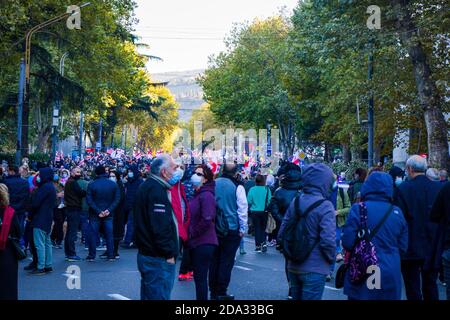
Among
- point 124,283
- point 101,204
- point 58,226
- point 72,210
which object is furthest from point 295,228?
point 58,226

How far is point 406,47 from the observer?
25797 mm

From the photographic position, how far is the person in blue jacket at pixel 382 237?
6.96 meters

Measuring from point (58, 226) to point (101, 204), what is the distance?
11.9 ft

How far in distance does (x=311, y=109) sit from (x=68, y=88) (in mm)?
17979

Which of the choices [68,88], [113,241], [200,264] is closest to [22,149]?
[68,88]

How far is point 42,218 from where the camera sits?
520 inches

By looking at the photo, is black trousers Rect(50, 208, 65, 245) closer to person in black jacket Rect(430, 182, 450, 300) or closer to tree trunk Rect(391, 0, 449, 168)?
person in black jacket Rect(430, 182, 450, 300)

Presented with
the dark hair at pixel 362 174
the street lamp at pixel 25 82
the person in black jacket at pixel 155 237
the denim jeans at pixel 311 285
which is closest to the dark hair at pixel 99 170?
the dark hair at pixel 362 174

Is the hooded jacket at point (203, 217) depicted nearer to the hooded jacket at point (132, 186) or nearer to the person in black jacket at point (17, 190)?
the person in black jacket at point (17, 190)

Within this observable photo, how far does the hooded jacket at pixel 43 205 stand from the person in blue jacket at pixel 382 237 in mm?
7245

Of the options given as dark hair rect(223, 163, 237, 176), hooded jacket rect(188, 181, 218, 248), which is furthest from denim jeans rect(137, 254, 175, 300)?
dark hair rect(223, 163, 237, 176)
